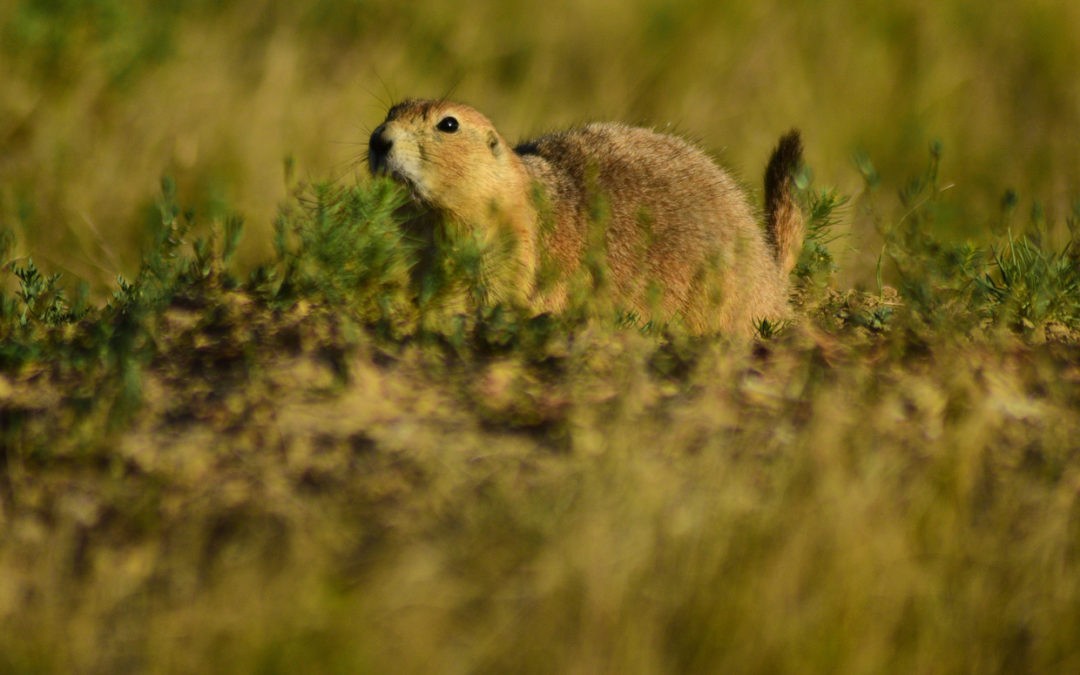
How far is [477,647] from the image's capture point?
7.06ft

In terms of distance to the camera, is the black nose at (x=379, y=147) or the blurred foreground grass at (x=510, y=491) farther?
the black nose at (x=379, y=147)

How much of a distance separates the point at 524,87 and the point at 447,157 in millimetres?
2805

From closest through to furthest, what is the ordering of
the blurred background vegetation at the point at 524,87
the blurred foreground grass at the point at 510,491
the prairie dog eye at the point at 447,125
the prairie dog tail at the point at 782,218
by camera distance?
the blurred foreground grass at the point at 510,491 < the prairie dog eye at the point at 447,125 < the prairie dog tail at the point at 782,218 < the blurred background vegetation at the point at 524,87

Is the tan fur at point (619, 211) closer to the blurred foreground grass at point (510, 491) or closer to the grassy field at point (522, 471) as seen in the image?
the grassy field at point (522, 471)

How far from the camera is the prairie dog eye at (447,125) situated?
176 inches

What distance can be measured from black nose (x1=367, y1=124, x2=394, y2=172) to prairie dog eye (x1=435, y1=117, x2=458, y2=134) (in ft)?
0.81

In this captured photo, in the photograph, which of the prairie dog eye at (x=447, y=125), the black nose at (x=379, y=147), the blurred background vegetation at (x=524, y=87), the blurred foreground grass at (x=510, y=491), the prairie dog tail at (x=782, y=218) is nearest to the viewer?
the blurred foreground grass at (x=510, y=491)

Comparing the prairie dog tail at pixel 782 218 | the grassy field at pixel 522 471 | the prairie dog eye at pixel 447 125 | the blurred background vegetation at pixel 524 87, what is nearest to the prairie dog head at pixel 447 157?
the prairie dog eye at pixel 447 125

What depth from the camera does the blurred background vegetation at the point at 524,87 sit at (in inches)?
232

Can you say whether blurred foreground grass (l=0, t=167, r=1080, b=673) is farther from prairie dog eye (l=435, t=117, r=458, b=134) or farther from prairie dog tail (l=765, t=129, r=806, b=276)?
prairie dog tail (l=765, t=129, r=806, b=276)

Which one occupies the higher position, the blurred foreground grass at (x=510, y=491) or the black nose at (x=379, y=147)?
the black nose at (x=379, y=147)

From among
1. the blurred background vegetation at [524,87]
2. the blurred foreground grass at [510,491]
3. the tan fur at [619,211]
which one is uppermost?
the blurred background vegetation at [524,87]

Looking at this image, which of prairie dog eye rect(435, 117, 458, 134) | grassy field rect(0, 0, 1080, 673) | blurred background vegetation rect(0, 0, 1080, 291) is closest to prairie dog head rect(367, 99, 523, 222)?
prairie dog eye rect(435, 117, 458, 134)

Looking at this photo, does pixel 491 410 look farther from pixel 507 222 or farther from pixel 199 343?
pixel 507 222
